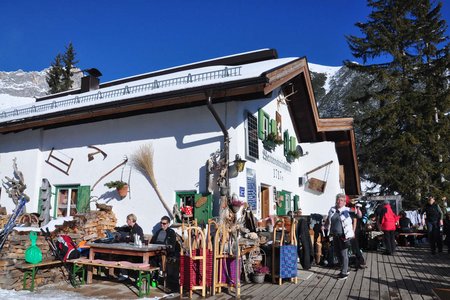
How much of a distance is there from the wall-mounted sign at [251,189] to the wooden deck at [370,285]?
1.97 metres

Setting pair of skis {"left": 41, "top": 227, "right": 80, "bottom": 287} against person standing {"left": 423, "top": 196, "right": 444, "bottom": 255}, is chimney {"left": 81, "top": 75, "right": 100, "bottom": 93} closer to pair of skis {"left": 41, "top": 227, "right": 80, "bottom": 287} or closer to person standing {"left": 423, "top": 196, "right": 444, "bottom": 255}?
pair of skis {"left": 41, "top": 227, "right": 80, "bottom": 287}

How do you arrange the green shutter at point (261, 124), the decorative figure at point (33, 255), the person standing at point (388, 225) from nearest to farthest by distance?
1. the decorative figure at point (33, 255)
2. the green shutter at point (261, 124)
3. the person standing at point (388, 225)

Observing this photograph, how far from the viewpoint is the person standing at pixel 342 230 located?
718 cm

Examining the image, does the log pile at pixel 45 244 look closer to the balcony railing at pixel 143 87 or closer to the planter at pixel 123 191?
the planter at pixel 123 191

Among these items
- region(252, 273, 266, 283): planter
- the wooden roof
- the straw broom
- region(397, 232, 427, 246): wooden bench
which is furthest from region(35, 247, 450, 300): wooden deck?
region(397, 232, 427, 246): wooden bench

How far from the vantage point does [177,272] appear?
7.24 meters

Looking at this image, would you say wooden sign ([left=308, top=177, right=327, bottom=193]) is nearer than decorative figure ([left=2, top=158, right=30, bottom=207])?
No

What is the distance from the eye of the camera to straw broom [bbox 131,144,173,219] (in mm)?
9422

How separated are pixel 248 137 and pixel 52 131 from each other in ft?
20.0

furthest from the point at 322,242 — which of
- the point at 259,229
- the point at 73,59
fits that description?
the point at 73,59

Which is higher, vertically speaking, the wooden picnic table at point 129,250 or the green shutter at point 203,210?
the green shutter at point 203,210

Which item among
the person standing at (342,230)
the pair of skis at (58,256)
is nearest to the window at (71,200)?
the pair of skis at (58,256)

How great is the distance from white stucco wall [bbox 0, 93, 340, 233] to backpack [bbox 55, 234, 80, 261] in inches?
78.3

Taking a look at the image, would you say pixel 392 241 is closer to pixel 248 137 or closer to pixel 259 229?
pixel 259 229
